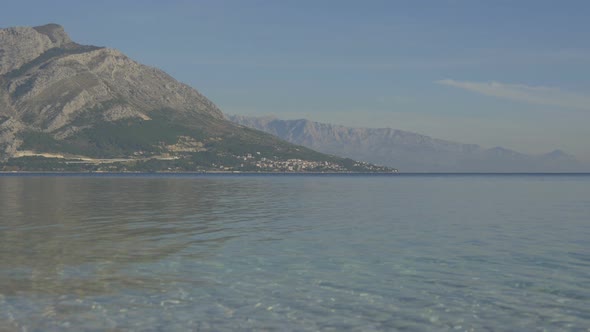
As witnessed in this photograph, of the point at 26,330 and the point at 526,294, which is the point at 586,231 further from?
the point at 26,330

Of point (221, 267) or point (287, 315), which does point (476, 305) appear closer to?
point (287, 315)

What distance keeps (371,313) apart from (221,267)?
11.8 m

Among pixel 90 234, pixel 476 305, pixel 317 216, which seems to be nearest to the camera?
pixel 476 305

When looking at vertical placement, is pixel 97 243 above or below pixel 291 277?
below

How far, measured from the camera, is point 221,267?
31.5 metres

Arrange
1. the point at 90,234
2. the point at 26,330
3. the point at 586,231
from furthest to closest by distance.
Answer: the point at 586,231 → the point at 90,234 → the point at 26,330

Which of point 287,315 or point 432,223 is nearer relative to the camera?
point 287,315

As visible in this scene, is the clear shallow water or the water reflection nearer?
the clear shallow water

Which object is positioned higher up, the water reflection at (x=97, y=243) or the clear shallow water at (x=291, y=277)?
the clear shallow water at (x=291, y=277)

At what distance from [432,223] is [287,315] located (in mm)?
40179

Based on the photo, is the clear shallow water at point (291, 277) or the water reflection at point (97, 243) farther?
the water reflection at point (97, 243)

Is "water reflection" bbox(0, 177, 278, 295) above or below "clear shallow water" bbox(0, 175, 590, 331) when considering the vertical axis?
below

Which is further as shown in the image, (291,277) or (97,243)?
(97,243)

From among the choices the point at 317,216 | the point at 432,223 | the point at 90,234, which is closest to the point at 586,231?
the point at 432,223
